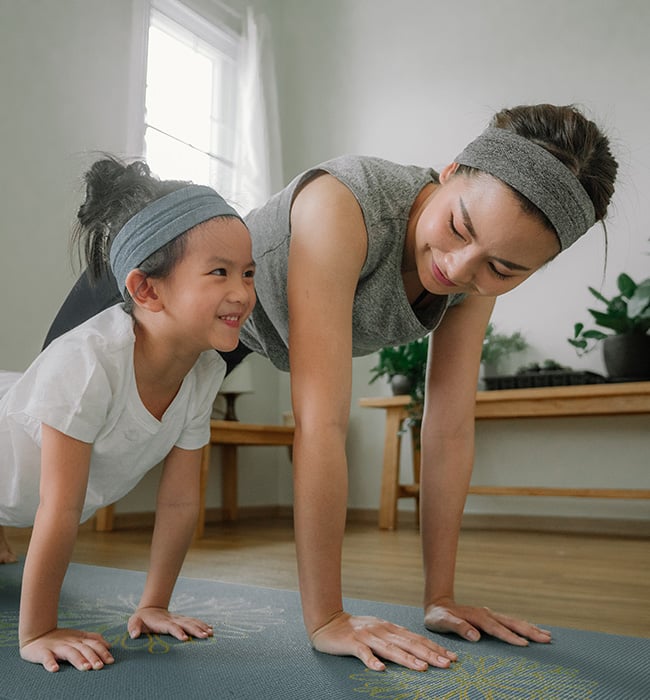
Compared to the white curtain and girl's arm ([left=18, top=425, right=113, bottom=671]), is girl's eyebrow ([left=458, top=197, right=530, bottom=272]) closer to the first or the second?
girl's arm ([left=18, top=425, right=113, bottom=671])

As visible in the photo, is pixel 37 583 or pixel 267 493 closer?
pixel 37 583

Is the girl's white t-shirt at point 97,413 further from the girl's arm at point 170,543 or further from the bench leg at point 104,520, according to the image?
the bench leg at point 104,520

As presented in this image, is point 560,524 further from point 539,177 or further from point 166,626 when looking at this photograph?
point 539,177

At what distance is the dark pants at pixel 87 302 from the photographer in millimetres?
1276

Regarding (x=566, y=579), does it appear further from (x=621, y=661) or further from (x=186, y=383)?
(x=186, y=383)

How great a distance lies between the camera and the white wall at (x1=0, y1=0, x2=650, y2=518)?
9.59 ft

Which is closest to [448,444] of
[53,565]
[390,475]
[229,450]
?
[53,565]

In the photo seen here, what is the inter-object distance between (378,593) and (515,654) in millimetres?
592

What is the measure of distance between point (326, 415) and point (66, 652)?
45 centimetres

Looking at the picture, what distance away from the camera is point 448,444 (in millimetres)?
1229

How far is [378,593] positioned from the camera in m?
1.54

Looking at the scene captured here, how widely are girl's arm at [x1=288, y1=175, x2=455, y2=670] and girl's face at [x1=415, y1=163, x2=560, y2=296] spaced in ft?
0.35

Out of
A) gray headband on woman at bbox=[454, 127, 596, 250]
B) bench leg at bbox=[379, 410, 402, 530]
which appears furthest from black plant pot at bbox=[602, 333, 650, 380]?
gray headband on woman at bbox=[454, 127, 596, 250]

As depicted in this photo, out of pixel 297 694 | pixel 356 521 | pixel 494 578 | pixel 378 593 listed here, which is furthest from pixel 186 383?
pixel 356 521
